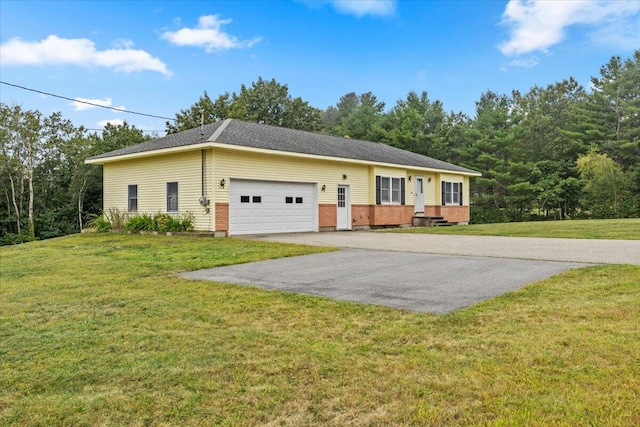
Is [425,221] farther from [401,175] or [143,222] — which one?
[143,222]

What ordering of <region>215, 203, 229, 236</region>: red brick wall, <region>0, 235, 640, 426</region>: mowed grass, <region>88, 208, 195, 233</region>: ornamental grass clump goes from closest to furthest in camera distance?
<region>0, 235, 640, 426</region>: mowed grass, <region>215, 203, 229, 236</region>: red brick wall, <region>88, 208, 195, 233</region>: ornamental grass clump

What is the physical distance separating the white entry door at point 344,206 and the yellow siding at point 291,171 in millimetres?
272

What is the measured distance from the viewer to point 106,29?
20.2 meters

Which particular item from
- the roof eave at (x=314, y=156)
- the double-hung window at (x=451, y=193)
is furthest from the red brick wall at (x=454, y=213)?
the roof eave at (x=314, y=156)

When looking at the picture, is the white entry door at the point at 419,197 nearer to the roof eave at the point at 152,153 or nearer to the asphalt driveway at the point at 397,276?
the roof eave at the point at 152,153

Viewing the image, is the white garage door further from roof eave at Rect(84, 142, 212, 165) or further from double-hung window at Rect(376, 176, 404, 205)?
double-hung window at Rect(376, 176, 404, 205)

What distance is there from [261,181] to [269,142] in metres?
1.60

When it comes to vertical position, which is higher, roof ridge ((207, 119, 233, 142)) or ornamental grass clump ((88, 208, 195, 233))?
roof ridge ((207, 119, 233, 142))

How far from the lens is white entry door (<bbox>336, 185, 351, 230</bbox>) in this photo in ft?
65.0

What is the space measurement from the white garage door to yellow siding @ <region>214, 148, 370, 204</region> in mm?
301

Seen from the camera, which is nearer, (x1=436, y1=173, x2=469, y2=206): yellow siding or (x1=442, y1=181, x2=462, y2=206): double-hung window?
(x1=436, y1=173, x2=469, y2=206): yellow siding

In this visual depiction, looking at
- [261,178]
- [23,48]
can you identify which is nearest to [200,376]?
[261,178]

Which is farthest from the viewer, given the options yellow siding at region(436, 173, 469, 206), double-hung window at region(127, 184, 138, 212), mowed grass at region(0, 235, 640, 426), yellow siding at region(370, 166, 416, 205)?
yellow siding at region(436, 173, 469, 206)

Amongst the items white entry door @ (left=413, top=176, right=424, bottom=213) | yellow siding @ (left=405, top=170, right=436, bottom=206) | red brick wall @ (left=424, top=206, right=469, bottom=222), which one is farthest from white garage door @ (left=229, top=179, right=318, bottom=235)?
red brick wall @ (left=424, top=206, right=469, bottom=222)
